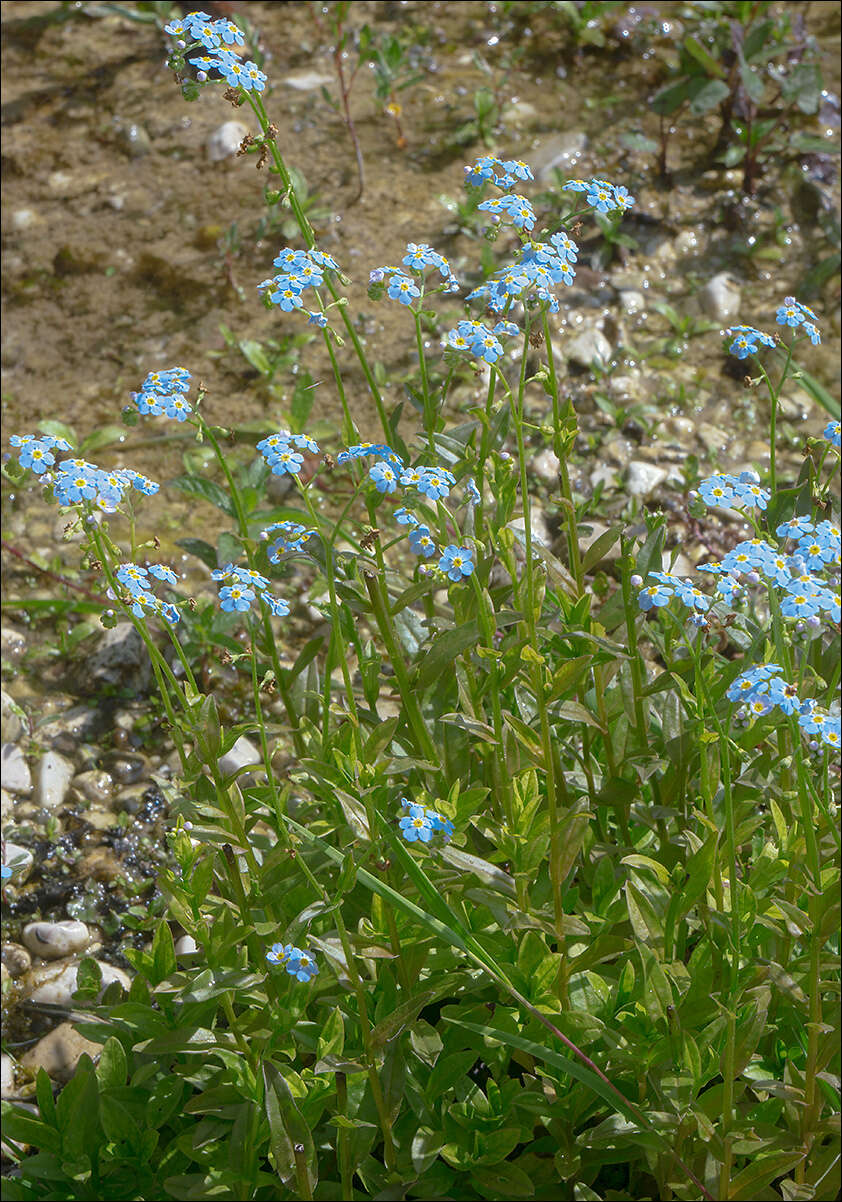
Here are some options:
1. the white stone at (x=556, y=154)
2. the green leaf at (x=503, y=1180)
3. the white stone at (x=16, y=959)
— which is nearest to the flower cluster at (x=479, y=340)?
the green leaf at (x=503, y=1180)

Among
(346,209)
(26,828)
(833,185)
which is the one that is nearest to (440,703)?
(26,828)

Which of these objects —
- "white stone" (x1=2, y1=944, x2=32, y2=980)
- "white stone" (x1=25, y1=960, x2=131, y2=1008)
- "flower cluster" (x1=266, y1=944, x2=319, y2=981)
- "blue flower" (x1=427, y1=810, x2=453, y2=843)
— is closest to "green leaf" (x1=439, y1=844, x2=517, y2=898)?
"blue flower" (x1=427, y1=810, x2=453, y2=843)

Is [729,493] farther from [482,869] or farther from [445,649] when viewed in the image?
[482,869]

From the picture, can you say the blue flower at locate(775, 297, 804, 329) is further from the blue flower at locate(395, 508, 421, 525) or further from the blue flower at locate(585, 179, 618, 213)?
the blue flower at locate(395, 508, 421, 525)

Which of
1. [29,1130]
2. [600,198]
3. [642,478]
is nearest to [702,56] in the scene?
[642,478]

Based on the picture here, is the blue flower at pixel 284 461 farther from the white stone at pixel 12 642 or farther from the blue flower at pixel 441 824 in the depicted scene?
the white stone at pixel 12 642
